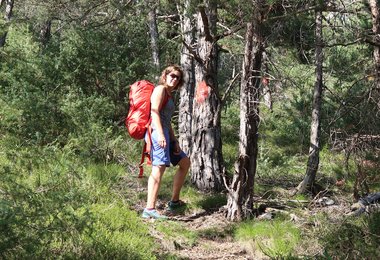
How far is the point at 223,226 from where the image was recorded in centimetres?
541

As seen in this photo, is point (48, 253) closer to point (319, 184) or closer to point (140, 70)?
point (319, 184)

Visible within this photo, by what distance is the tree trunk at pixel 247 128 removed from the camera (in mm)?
5363

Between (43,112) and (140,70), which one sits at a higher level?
(140,70)

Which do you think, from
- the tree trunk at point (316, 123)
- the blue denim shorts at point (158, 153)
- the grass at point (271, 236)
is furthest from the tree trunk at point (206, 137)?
the tree trunk at point (316, 123)

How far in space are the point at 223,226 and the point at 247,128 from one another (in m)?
1.20

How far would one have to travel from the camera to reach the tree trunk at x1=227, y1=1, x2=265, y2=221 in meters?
5.36

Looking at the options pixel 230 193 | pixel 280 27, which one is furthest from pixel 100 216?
pixel 280 27

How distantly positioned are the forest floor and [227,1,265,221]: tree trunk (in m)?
0.23

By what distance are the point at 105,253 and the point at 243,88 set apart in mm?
2538

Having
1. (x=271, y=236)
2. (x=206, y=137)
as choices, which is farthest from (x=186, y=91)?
(x=271, y=236)

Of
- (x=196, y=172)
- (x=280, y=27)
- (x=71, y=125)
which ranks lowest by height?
(x=196, y=172)

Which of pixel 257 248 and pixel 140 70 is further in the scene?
pixel 140 70

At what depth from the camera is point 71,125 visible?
7.77 metres

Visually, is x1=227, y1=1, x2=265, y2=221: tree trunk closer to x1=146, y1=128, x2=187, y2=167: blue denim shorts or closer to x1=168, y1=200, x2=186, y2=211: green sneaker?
x1=168, y1=200, x2=186, y2=211: green sneaker
